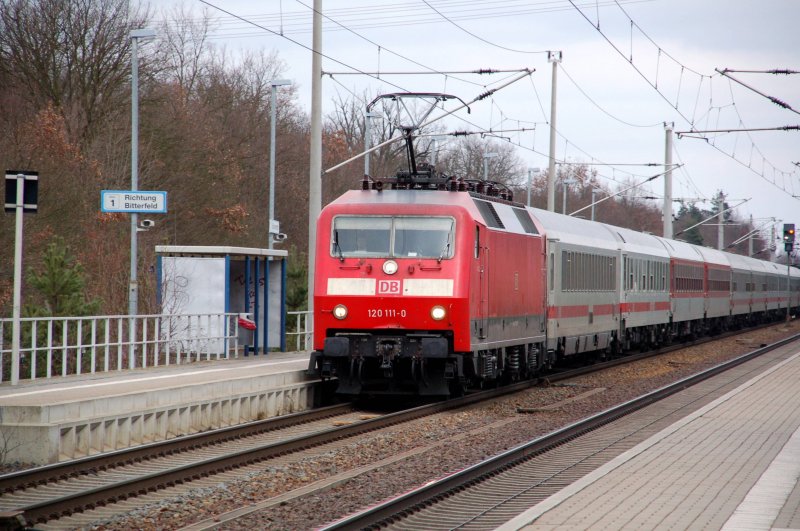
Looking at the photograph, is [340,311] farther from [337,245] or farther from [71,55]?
[71,55]

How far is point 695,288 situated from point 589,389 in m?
21.7

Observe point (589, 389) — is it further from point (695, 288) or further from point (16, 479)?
point (695, 288)

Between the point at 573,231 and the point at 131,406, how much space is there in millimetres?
14258

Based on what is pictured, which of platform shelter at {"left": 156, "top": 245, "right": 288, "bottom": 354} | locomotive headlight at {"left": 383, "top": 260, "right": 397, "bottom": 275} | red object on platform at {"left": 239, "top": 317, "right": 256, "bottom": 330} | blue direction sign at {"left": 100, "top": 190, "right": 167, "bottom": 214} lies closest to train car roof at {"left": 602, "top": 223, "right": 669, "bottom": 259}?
platform shelter at {"left": 156, "top": 245, "right": 288, "bottom": 354}

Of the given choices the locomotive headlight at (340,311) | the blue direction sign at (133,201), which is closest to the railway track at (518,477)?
the locomotive headlight at (340,311)

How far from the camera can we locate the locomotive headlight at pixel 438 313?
17.0 m

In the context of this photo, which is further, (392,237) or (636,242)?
(636,242)

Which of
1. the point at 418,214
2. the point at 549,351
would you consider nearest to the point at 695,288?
the point at 549,351

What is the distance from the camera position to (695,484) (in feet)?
33.9

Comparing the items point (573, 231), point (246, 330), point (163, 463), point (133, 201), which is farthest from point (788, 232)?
point (163, 463)

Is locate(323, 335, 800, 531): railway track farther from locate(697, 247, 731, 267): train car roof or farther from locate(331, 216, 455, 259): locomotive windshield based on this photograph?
locate(697, 247, 731, 267): train car roof

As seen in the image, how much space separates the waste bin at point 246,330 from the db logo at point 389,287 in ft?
25.5

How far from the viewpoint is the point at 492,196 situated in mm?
20391

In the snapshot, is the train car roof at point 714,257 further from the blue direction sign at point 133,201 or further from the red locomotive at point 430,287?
the blue direction sign at point 133,201
